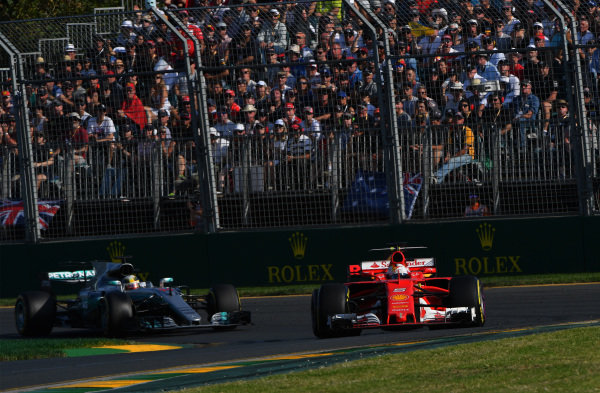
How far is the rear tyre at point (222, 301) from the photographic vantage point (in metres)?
12.8

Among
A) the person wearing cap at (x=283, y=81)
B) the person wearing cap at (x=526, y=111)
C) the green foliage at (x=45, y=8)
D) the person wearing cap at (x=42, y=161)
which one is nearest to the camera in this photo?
the person wearing cap at (x=526, y=111)

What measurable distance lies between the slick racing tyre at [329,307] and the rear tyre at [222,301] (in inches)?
82.0

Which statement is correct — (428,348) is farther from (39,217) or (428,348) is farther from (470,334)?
(39,217)

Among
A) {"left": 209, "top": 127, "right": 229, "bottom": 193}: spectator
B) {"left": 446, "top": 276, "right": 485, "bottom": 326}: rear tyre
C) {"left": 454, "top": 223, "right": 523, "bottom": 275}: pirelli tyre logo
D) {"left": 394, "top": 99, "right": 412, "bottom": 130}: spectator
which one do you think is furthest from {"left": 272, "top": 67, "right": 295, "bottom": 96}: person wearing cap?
{"left": 446, "top": 276, "right": 485, "bottom": 326}: rear tyre

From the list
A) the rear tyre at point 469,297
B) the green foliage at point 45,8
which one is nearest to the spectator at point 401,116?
the rear tyre at point 469,297

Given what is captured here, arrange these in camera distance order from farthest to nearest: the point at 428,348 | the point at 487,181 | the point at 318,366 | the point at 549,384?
the point at 487,181, the point at 428,348, the point at 318,366, the point at 549,384

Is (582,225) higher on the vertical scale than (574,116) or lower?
lower

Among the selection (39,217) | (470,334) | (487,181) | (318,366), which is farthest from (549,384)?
(39,217)

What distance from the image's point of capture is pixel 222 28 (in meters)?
15.9

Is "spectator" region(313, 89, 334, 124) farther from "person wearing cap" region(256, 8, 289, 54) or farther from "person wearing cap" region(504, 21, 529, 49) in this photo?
"person wearing cap" region(504, 21, 529, 49)

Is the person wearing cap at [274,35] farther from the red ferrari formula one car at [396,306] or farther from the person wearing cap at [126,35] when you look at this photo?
the red ferrari formula one car at [396,306]

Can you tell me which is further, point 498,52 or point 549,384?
point 498,52

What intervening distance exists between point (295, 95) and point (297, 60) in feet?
1.81

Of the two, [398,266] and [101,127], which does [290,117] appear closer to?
[101,127]
